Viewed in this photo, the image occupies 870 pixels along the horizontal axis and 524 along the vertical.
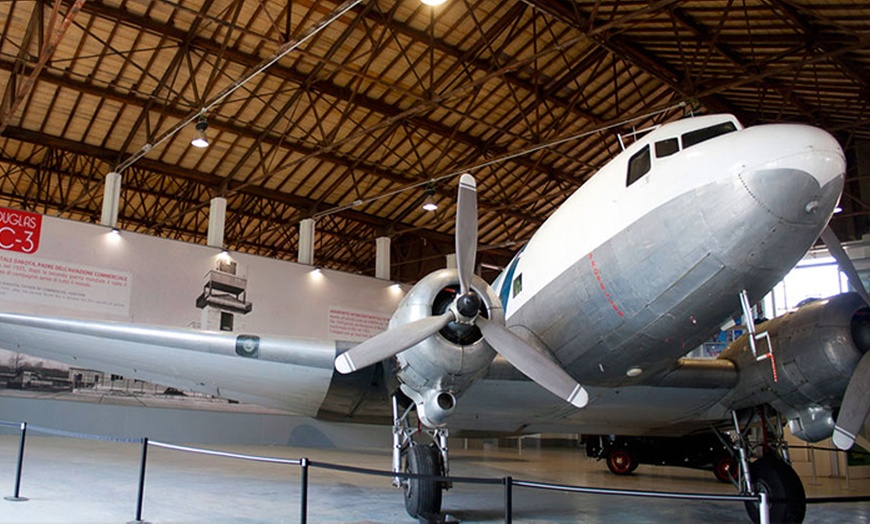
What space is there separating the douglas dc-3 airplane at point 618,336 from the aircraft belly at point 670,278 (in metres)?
0.02

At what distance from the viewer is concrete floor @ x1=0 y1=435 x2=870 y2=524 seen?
7.62 meters

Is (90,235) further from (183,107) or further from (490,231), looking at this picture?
(490,231)

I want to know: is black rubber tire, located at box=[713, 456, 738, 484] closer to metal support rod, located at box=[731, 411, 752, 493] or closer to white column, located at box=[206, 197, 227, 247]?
metal support rod, located at box=[731, 411, 752, 493]

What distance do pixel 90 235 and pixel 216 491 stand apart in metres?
11.8

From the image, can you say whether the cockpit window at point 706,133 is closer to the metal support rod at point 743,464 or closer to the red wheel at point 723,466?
the metal support rod at point 743,464

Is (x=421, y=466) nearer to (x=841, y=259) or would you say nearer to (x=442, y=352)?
(x=442, y=352)

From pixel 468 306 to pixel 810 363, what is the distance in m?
4.82

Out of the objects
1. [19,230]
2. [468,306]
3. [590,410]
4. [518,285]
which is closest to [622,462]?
[590,410]

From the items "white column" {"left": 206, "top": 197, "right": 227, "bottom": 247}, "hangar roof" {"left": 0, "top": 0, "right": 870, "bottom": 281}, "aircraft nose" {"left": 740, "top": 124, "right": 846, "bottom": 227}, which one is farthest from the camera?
"white column" {"left": 206, "top": 197, "right": 227, "bottom": 247}

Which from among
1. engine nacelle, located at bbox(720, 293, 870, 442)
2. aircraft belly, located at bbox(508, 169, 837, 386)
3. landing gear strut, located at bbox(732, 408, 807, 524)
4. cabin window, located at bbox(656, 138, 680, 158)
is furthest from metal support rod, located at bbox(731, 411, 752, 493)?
cabin window, located at bbox(656, 138, 680, 158)

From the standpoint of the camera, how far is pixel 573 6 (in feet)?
49.2

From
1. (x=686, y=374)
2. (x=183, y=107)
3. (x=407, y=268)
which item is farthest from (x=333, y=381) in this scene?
(x=407, y=268)

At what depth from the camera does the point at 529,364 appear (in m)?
6.94

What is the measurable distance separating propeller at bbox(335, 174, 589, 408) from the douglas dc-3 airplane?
0.02m
